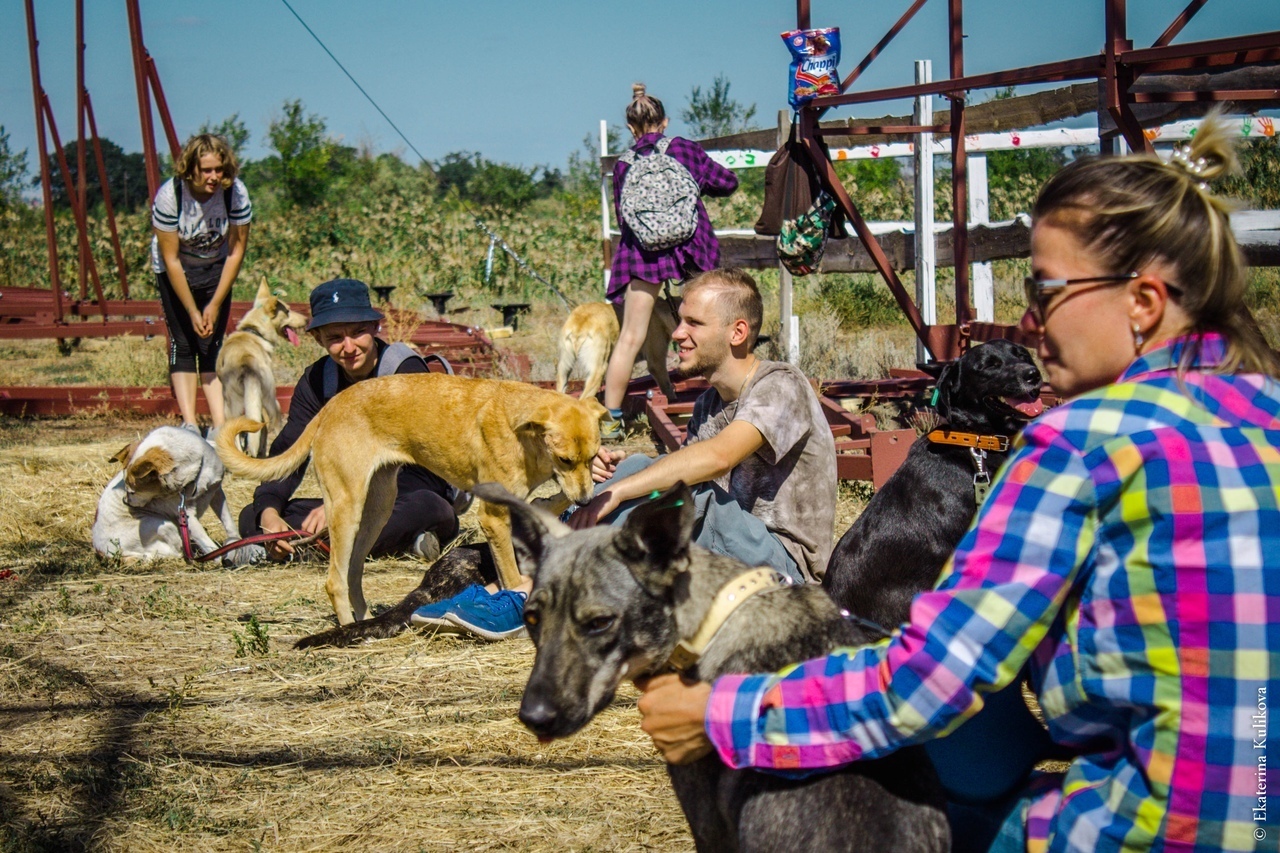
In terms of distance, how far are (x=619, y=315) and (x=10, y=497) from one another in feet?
16.7

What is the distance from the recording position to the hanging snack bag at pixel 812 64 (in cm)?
675

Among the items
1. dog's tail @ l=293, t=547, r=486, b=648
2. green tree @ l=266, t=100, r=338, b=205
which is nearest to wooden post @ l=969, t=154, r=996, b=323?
dog's tail @ l=293, t=547, r=486, b=648

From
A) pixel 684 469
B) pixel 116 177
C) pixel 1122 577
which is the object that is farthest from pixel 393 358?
pixel 116 177

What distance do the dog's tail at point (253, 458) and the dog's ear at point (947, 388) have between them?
293 centimetres

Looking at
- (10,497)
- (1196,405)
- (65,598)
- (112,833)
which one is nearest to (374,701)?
(112,833)

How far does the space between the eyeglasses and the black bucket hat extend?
164 inches

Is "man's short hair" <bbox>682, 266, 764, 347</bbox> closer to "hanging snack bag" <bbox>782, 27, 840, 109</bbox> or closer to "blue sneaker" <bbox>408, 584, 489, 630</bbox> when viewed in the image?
"blue sneaker" <bbox>408, 584, 489, 630</bbox>

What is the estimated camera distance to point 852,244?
10.4 metres

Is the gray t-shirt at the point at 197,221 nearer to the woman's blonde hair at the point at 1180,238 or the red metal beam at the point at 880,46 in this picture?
the red metal beam at the point at 880,46

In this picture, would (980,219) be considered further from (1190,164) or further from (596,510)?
(1190,164)

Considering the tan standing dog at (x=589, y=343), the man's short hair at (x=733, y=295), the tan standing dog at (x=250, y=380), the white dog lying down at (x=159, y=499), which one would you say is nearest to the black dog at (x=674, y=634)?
the man's short hair at (x=733, y=295)

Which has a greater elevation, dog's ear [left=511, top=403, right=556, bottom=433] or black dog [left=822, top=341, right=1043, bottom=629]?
dog's ear [left=511, top=403, right=556, bottom=433]

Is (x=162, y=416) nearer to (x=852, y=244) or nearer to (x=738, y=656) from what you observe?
(x=852, y=244)

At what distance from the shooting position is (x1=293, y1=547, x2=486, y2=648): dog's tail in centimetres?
461
